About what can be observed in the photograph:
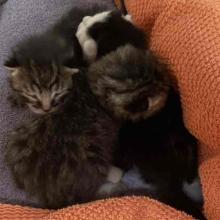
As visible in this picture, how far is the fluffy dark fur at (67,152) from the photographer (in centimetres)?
98

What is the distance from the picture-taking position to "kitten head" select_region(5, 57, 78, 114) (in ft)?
3.35

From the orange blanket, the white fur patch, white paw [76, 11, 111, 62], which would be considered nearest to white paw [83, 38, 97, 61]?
white paw [76, 11, 111, 62]

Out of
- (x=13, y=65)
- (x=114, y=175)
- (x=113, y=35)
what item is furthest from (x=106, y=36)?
(x=114, y=175)

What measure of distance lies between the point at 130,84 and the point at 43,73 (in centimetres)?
22

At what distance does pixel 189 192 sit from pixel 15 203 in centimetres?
45

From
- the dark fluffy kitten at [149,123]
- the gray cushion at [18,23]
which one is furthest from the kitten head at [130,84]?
the gray cushion at [18,23]

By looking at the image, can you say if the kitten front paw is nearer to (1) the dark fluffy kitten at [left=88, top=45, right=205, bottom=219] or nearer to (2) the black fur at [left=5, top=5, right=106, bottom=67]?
(2) the black fur at [left=5, top=5, right=106, bottom=67]

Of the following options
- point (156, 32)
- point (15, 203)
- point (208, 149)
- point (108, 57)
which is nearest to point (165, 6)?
point (156, 32)

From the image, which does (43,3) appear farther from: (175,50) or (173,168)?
(173,168)

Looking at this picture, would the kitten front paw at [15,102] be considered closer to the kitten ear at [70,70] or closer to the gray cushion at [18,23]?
the gray cushion at [18,23]

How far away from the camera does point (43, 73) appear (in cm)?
102

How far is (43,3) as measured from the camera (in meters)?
1.40

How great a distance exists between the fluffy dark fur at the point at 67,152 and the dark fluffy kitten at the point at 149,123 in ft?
0.14

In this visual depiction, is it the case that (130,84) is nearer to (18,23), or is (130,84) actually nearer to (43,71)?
(43,71)
